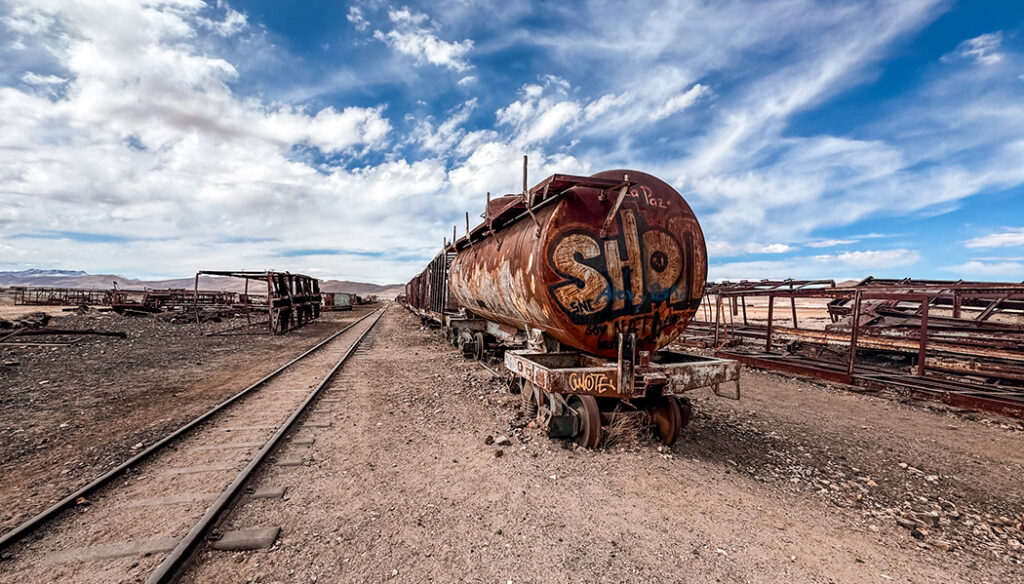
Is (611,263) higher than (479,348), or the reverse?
(611,263)

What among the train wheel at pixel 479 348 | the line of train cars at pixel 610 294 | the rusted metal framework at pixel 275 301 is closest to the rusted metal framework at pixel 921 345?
the line of train cars at pixel 610 294

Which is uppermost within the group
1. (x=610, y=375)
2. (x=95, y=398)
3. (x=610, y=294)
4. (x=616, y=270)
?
(x=616, y=270)

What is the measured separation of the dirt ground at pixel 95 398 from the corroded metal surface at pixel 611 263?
519cm

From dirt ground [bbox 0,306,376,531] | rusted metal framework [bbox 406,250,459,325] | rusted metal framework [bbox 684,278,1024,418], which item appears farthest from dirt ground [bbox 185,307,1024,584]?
rusted metal framework [bbox 406,250,459,325]

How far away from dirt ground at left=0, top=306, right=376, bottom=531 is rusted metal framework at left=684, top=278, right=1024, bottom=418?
809 centimetres

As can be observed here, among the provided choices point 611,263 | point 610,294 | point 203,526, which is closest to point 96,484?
point 203,526

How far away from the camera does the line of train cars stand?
468cm

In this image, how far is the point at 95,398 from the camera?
24.1 ft

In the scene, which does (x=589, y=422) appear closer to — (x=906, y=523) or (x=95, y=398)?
(x=906, y=523)

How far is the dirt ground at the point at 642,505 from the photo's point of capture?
2.91 m

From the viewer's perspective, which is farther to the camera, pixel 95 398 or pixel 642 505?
pixel 95 398

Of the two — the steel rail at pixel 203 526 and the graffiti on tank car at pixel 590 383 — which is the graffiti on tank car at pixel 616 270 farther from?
the steel rail at pixel 203 526

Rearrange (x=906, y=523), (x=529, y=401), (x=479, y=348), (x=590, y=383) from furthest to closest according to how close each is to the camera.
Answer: (x=479, y=348), (x=529, y=401), (x=590, y=383), (x=906, y=523)

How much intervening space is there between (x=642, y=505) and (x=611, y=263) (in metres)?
2.49
